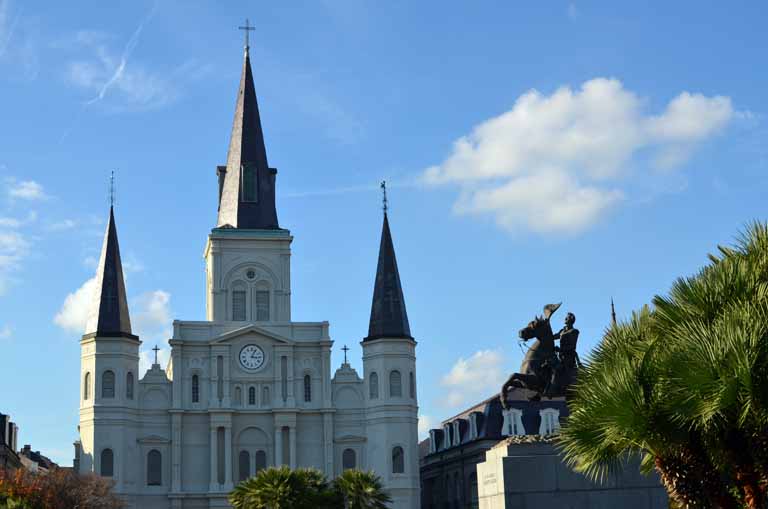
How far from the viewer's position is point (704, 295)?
18.5m

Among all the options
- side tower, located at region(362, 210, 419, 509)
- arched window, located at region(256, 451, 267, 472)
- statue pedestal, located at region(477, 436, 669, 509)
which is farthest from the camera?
arched window, located at region(256, 451, 267, 472)

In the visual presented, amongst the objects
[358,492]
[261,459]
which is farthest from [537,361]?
[261,459]

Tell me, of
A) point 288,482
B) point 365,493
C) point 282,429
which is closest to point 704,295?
point 288,482

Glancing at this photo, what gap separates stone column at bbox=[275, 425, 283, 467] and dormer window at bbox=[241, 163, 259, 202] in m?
17.3

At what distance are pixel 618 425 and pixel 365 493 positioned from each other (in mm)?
36153

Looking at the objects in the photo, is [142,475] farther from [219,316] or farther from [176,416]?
[219,316]

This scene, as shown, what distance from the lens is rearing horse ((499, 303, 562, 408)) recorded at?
973 inches

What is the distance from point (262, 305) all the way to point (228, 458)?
11068mm

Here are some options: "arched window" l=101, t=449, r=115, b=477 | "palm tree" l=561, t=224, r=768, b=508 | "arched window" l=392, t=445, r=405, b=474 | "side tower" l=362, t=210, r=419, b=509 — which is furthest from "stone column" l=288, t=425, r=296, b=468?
"palm tree" l=561, t=224, r=768, b=508

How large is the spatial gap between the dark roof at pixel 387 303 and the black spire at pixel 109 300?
16724 millimetres

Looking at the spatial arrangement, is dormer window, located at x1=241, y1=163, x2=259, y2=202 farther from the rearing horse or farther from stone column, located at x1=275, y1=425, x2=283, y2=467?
the rearing horse

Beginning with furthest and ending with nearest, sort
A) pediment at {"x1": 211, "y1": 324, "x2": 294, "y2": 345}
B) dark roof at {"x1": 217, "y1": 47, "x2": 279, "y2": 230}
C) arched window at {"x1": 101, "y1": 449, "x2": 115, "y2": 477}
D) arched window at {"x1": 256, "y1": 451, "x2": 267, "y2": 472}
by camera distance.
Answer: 1. dark roof at {"x1": 217, "y1": 47, "x2": 279, "y2": 230}
2. pediment at {"x1": 211, "y1": 324, "x2": 294, "y2": 345}
3. arched window at {"x1": 256, "y1": 451, "x2": 267, "y2": 472}
4. arched window at {"x1": 101, "y1": 449, "x2": 115, "y2": 477}

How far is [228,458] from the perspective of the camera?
8288 centimetres

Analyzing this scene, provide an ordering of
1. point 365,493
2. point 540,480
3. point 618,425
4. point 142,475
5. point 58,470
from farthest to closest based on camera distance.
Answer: point 142,475, point 58,470, point 365,493, point 540,480, point 618,425
